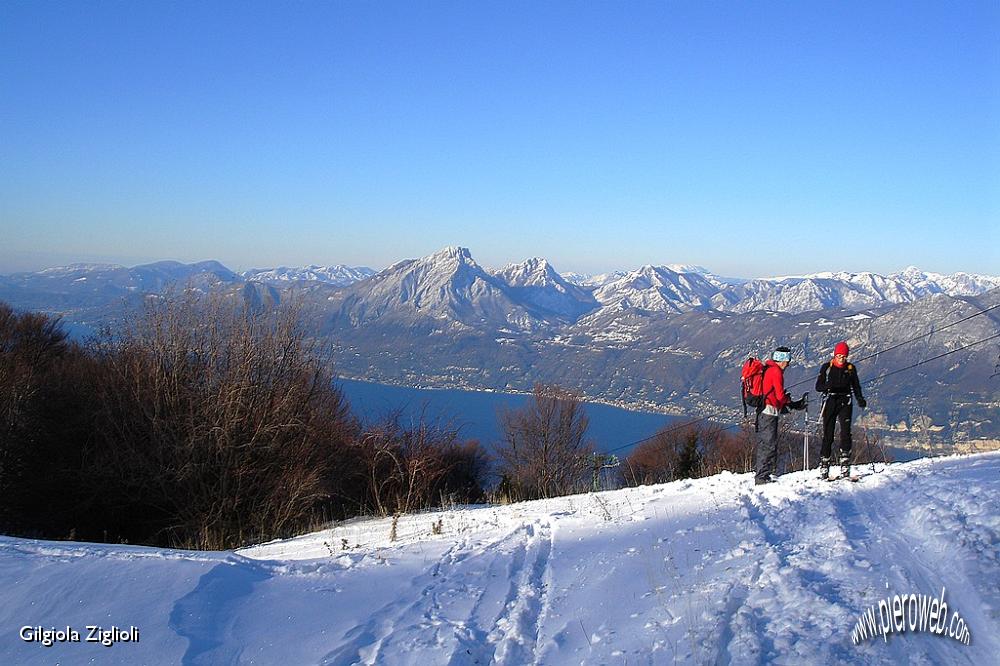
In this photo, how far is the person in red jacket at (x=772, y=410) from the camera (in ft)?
33.2

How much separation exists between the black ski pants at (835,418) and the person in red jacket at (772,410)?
56cm

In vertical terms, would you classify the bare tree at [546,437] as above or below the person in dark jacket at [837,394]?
below

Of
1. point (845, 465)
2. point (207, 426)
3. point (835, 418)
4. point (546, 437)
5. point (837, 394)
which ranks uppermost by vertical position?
point (837, 394)

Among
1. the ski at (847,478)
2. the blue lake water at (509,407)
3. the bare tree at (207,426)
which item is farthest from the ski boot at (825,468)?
the blue lake water at (509,407)

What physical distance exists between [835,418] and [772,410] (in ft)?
3.36

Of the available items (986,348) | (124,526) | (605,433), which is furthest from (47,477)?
(986,348)

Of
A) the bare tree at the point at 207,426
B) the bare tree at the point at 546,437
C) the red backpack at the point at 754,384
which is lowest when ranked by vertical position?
the bare tree at the point at 546,437

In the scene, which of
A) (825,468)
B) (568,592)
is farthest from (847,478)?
(568,592)

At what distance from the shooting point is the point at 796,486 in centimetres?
935

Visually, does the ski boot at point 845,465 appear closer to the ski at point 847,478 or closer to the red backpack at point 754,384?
the ski at point 847,478

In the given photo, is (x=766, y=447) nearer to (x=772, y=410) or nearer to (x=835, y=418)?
(x=772, y=410)

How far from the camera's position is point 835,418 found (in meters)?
10.4

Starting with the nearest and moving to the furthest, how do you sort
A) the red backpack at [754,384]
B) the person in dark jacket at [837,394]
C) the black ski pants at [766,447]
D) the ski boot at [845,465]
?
the ski boot at [845,465], the black ski pants at [766,447], the person in dark jacket at [837,394], the red backpack at [754,384]

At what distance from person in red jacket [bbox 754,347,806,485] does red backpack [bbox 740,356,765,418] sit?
0.09 meters
